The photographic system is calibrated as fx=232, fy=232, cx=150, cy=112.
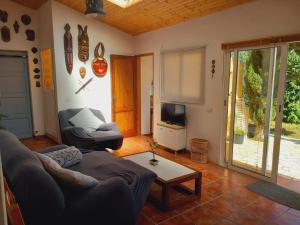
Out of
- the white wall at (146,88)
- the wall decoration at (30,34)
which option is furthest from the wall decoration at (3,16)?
the white wall at (146,88)

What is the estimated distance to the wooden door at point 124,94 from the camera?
18.0 ft

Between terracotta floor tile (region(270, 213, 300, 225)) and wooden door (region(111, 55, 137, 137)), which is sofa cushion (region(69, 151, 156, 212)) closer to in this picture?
terracotta floor tile (region(270, 213, 300, 225))

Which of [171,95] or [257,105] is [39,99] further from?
[257,105]

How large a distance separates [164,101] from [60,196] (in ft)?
11.6

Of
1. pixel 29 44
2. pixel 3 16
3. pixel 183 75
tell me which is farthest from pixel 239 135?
pixel 3 16

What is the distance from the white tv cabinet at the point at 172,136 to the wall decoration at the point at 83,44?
2.20 m

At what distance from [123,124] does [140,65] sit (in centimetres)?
152

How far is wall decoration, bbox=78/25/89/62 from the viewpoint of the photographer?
4.86m

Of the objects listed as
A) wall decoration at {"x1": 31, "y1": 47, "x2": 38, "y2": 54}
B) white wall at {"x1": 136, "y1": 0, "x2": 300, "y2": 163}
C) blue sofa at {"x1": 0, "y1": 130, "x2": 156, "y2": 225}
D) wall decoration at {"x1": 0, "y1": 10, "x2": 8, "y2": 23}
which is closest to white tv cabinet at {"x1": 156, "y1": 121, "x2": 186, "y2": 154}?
white wall at {"x1": 136, "y1": 0, "x2": 300, "y2": 163}

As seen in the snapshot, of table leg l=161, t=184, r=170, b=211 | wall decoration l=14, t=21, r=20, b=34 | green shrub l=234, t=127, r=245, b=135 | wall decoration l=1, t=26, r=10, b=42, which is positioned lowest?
table leg l=161, t=184, r=170, b=211

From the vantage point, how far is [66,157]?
2.66 metres

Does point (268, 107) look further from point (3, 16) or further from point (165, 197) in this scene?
point (3, 16)

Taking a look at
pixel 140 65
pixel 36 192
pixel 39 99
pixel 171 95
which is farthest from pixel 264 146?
pixel 39 99

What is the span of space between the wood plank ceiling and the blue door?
1.26 metres
